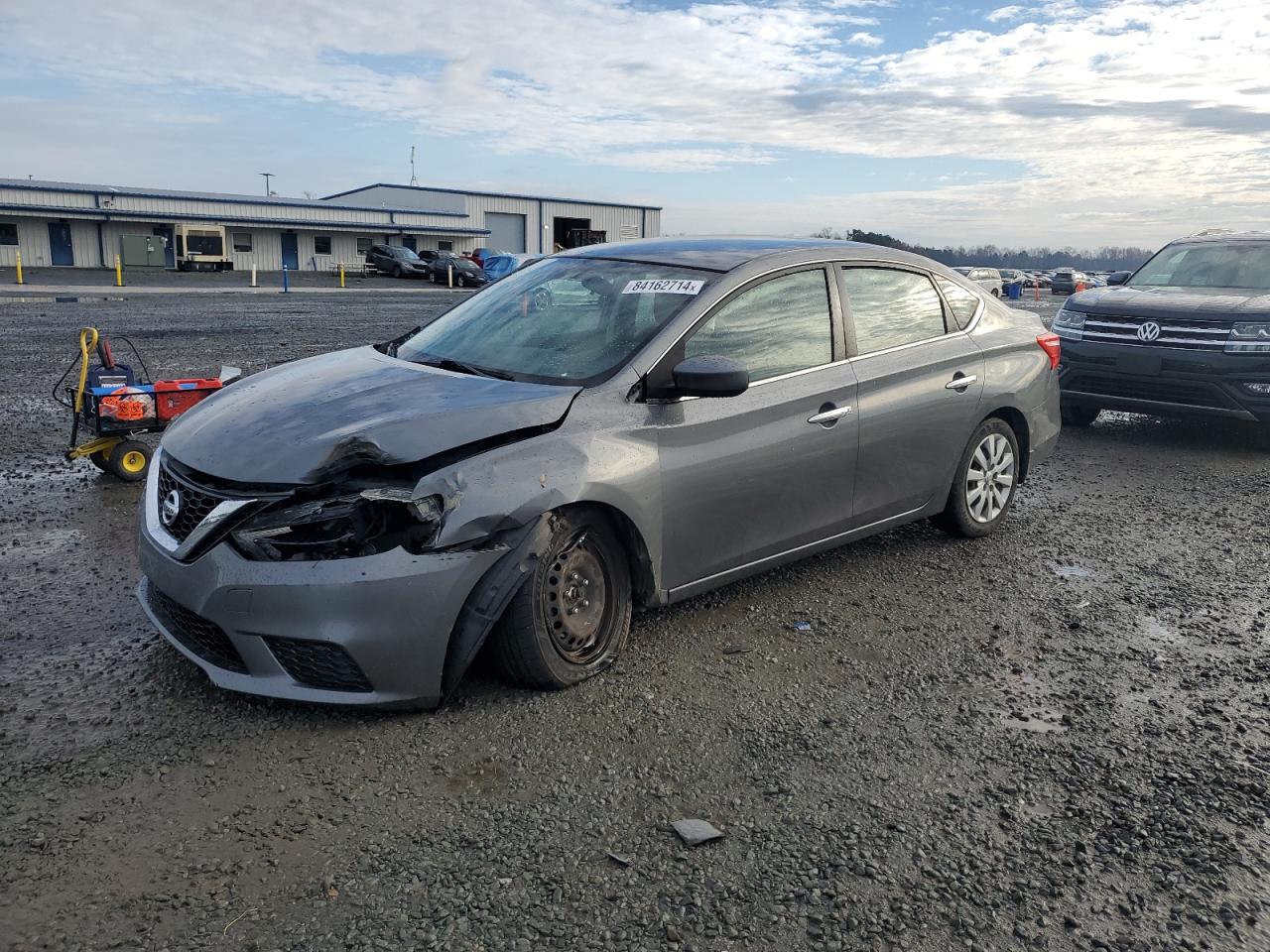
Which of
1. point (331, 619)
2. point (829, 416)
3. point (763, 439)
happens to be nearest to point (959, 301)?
point (829, 416)

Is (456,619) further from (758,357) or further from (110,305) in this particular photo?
(110,305)

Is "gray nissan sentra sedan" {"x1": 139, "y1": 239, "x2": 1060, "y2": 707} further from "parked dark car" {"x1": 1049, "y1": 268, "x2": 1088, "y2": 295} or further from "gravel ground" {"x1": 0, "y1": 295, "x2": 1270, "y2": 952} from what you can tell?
"parked dark car" {"x1": 1049, "y1": 268, "x2": 1088, "y2": 295}

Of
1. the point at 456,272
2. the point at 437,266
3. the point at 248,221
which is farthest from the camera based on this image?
the point at 248,221

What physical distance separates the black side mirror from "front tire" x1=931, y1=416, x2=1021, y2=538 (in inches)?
83.0

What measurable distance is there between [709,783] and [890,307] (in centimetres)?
295

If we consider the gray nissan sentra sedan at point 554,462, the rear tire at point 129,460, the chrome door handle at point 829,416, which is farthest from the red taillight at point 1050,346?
the rear tire at point 129,460

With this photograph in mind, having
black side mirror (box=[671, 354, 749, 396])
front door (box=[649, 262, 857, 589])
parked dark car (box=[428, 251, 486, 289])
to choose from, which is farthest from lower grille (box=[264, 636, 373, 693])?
parked dark car (box=[428, 251, 486, 289])

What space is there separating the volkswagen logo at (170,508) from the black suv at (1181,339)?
26.7ft

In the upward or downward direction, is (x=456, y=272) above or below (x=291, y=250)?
below

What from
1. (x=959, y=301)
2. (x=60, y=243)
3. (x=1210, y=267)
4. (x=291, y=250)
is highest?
(x=60, y=243)

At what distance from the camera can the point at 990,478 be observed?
588 centimetres

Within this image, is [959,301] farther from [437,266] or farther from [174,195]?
[174,195]

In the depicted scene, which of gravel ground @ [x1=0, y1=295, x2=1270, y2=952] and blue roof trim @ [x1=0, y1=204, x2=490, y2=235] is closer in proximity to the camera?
gravel ground @ [x1=0, y1=295, x2=1270, y2=952]

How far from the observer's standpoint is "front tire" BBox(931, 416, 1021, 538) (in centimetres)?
570
